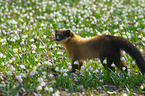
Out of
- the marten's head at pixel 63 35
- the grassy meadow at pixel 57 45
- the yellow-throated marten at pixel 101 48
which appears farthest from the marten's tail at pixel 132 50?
the marten's head at pixel 63 35

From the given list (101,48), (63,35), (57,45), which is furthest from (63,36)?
(57,45)

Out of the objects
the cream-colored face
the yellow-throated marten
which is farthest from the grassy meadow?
the cream-colored face

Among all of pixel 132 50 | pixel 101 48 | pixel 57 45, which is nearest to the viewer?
pixel 132 50

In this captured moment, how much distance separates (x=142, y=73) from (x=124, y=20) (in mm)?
5287

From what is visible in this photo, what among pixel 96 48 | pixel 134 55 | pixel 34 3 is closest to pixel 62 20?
pixel 34 3

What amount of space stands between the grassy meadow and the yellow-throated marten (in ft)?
0.90

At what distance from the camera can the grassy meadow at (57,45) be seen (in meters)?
5.34

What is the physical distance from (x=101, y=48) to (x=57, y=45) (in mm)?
2488

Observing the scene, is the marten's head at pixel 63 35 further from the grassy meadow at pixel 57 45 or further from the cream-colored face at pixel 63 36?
the grassy meadow at pixel 57 45

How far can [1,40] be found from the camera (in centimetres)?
788

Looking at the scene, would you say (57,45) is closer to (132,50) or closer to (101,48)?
(101,48)

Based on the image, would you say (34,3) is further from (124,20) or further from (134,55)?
(134,55)

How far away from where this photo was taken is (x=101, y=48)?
19.2 ft

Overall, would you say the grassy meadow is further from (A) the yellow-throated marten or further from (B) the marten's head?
(B) the marten's head
